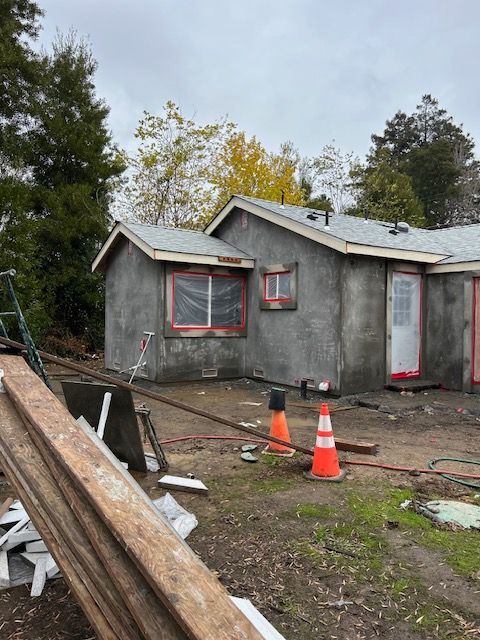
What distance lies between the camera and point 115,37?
60.4 ft

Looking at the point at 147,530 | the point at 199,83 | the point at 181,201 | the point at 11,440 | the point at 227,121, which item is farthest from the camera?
the point at 199,83

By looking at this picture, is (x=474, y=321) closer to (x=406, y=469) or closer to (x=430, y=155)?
(x=406, y=469)

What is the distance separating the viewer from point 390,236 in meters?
10.7

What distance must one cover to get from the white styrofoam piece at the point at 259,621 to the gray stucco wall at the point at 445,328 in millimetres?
8367

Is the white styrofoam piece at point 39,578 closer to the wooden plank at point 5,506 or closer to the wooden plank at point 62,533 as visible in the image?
the wooden plank at point 62,533

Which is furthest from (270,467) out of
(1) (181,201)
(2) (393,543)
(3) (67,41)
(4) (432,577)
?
(3) (67,41)

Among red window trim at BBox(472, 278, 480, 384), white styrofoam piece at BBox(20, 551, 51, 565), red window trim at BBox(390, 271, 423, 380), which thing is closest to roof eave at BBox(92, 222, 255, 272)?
red window trim at BBox(390, 271, 423, 380)

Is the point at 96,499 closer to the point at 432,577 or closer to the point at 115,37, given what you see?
the point at 432,577

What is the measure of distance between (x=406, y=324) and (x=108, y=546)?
8800mm

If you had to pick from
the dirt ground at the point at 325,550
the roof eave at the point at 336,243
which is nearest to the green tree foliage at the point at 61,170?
the roof eave at the point at 336,243

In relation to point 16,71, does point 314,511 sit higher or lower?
lower

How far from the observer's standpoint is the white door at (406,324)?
9.70 meters

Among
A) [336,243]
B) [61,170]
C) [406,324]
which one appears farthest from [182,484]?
[61,170]

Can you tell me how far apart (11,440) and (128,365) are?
8.44 metres
